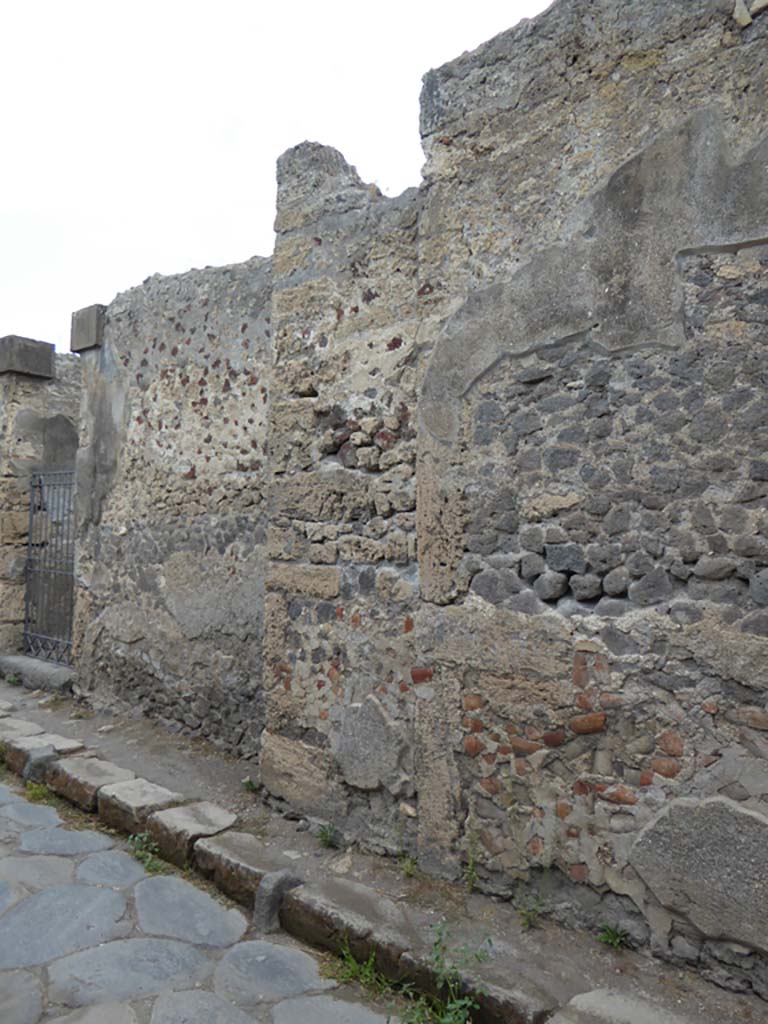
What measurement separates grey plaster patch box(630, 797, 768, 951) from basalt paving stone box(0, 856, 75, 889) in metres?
2.00

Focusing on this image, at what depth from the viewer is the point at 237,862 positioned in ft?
8.80

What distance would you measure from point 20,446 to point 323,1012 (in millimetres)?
5437

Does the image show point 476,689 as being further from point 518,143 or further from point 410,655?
point 518,143

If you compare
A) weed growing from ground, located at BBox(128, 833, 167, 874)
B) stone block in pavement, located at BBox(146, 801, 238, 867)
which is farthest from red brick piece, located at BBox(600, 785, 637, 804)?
weed growing from ground, located at BBox(128, 833, 167, 874)

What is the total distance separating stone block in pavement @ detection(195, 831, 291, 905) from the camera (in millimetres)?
2611

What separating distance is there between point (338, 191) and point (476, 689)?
206 cm

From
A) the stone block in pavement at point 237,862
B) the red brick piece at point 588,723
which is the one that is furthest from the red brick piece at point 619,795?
the stone block in pavement at point 237,862

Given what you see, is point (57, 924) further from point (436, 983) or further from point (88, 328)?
point (88, 328)

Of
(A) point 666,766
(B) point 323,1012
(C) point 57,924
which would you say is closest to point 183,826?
(C) point 57,924

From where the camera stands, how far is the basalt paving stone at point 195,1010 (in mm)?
1985

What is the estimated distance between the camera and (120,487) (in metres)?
4.91

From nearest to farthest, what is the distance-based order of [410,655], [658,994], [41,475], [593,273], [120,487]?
1. [658,994]
2. [593,273]
3. [410,655]
4. [120,487]
5. [41,475]

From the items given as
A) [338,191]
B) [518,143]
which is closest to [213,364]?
[338,191]

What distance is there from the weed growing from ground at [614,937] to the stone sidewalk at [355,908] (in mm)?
26
